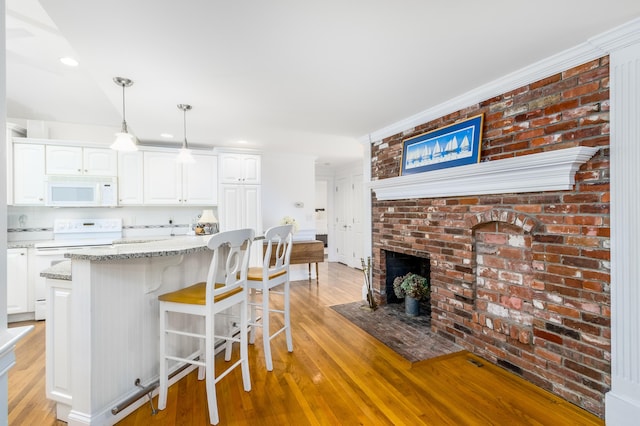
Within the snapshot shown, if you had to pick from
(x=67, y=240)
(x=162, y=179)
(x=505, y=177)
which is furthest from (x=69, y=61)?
(x=505, y=177)

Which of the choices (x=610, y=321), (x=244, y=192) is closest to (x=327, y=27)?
(x=610, y=321)

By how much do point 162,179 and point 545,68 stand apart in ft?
14.3

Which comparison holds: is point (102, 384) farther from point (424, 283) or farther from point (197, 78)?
point (424, 283)

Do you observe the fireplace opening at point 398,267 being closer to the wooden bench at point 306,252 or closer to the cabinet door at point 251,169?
the wooden bench at point 306,252

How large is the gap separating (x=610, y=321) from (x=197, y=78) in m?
3.11

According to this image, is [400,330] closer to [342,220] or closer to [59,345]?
[59,345]

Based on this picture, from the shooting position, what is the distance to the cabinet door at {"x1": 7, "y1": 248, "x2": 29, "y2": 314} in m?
3.41

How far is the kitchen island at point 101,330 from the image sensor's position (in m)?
1.72

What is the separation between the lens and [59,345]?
6.02ft

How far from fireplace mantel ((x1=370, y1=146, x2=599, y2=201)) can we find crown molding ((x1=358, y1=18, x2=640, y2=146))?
590 millimetres

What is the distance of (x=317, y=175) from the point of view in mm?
7191

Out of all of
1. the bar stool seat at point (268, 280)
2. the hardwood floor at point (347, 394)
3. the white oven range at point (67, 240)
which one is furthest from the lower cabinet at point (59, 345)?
the white oven range at point (67, 240)

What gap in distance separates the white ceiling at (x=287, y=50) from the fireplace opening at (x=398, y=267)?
5.47 ft

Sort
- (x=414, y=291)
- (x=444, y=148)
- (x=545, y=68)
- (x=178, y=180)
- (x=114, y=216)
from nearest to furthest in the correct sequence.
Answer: (x=545, y=68) < (x=444, y=148) < (x=414, y=291) < (x=114, y=216) < (x=178, y=180)
